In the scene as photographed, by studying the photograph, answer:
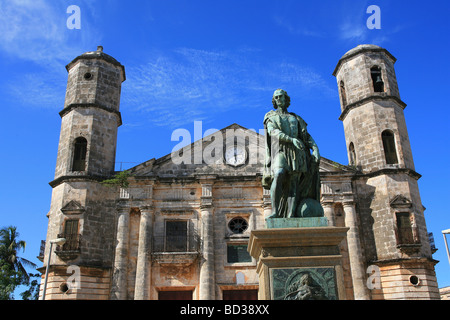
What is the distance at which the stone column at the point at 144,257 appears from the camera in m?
19.2

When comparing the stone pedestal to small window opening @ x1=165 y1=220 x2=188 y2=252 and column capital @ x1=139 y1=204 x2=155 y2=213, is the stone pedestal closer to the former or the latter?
small window opening @ x1=165 y1=220 x2=188 y2=252

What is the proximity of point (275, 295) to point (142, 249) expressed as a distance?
579 inches

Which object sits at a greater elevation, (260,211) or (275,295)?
(260,211)

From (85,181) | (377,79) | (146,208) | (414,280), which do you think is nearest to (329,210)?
(414,280)

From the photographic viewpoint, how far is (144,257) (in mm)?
19812

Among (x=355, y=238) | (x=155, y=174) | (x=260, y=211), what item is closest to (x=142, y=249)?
(x=155, y=174)

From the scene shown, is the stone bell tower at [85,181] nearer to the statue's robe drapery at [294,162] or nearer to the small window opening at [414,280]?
the small window opening at [414,280]

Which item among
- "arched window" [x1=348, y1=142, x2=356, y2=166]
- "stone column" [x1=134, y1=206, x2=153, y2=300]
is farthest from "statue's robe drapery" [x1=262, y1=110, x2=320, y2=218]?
"arched window" [x1=348, y1=142, x2=356, y2=166]

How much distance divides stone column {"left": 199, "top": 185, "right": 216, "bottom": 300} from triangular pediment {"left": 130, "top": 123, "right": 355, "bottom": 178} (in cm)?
150
